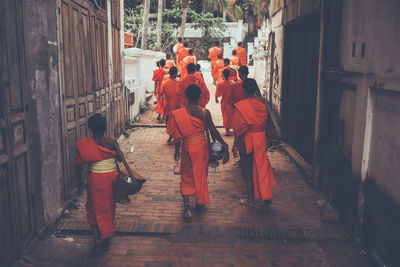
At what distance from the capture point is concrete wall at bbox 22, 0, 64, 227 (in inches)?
173

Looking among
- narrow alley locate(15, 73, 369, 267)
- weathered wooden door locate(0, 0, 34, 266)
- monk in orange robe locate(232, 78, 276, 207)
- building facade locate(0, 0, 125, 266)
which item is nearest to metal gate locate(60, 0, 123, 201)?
building facade locate(0, 0, 125, 266)

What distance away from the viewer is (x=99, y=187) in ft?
14.0

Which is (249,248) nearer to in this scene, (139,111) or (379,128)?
(379,128)

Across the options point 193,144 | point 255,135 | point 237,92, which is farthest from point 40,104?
point 237,92

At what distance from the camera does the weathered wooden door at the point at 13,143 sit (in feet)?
12.0

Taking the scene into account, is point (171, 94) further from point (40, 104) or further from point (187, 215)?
point (40, 104)

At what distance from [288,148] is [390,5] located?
522 cm

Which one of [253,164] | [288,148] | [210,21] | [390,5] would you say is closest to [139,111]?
[288,148]

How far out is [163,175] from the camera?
7301 mm

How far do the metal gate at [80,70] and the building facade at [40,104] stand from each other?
0.05ft

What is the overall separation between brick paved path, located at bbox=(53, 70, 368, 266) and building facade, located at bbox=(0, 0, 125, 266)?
69 centimetres

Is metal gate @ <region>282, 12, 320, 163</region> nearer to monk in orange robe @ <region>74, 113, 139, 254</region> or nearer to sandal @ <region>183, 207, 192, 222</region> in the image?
sandal @ <region>183, 207, 192, 222</region>

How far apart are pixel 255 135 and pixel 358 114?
1.45m

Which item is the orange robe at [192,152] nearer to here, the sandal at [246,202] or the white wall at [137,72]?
the sandal at [246,202]
